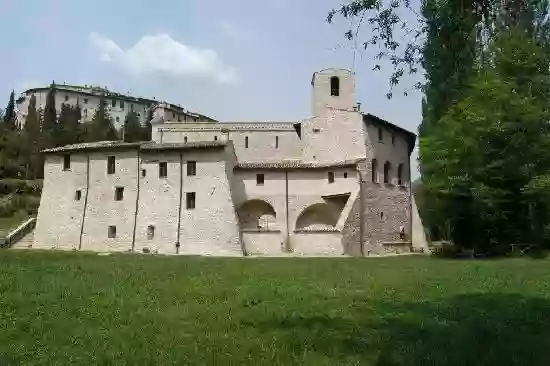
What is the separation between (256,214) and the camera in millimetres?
41562

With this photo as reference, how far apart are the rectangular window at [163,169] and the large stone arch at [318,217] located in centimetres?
1028

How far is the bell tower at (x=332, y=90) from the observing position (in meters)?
43.2

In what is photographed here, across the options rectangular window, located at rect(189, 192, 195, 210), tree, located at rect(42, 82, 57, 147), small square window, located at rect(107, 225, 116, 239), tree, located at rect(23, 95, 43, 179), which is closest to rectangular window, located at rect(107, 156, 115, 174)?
small square window, located at rect(107, 225, 116, 239)

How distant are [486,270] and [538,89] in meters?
15.7

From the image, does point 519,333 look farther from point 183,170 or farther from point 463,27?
point 183,170

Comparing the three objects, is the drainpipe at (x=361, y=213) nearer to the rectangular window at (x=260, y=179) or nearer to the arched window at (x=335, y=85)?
the rectangular window at (x=260, y=179)

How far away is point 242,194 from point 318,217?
5939mm

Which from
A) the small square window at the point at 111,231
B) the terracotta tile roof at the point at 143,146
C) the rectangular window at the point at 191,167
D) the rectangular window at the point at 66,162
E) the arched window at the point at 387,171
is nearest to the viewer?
the terracotta tile roof at the point at 143,146

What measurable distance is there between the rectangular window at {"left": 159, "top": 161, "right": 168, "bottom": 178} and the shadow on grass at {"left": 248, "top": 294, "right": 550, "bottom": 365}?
97.7ft

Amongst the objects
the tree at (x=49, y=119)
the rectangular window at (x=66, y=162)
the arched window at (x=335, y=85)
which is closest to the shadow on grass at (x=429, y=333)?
the arched window at (x=335, y=85)

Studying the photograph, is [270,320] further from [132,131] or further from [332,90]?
[132,131]

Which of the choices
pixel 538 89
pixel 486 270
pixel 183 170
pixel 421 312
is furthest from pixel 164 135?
pixel 421 312

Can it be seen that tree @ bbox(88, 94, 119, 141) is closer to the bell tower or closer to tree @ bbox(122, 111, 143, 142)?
tree @ bbox(122, 111, 143, 142)

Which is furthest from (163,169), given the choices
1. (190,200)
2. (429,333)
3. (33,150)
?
(33,150)
